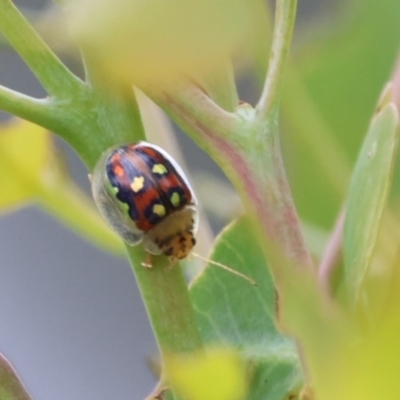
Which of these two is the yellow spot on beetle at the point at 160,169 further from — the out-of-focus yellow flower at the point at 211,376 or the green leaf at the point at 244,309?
the out-of-focus yellow flower at the point at 211,376

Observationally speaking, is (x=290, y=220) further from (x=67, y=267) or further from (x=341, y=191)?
(x=67, y=267)

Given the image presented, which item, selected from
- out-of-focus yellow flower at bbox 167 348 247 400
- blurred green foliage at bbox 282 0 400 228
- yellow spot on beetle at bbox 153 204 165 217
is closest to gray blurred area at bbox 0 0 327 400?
yellow spot on beetle at bbox 153 204 165 217

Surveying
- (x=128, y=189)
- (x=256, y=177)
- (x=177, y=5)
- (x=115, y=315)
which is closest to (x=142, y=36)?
(x=177, y=5)

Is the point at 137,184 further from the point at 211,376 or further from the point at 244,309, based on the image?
the point at 211,376

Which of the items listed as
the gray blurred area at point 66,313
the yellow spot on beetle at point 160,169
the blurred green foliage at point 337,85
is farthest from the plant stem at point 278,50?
the gray blurred area at point 66,313

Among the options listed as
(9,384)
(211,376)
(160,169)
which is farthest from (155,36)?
(160,169)

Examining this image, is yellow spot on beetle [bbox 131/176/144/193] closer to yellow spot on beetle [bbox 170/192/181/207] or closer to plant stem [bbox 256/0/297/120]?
yellow spot on beetle [bbox 170/192/181/207]
